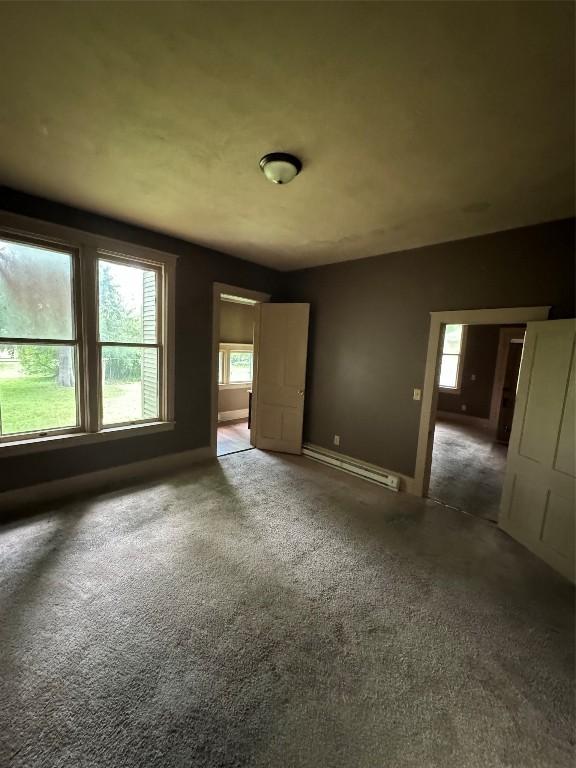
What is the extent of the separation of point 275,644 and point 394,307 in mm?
3174

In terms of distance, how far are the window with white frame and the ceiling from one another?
1.97 ft

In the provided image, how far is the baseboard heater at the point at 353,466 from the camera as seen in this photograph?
341 centimetres

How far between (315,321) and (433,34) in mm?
3155

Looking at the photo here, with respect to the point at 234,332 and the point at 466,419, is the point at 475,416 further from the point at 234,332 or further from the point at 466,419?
the point at 234,332

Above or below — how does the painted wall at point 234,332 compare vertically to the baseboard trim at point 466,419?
above

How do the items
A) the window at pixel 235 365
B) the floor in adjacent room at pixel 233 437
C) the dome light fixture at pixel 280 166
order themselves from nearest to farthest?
the dome light fixture at pixel 280 166, the floor in adjacent room at pixel 233 437, the window at pixel 235 365

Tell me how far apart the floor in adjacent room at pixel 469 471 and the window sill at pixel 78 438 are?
3171 millimetres

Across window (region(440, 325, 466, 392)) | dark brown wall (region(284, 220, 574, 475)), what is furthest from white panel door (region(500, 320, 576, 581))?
window (region(440, 325, 466, 392))

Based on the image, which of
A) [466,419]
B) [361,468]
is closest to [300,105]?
[361,468]

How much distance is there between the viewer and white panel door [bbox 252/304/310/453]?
4.17m

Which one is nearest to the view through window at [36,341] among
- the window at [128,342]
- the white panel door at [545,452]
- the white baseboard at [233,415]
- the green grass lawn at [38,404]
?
the green grass lawn at [38,404]

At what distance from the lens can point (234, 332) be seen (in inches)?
233

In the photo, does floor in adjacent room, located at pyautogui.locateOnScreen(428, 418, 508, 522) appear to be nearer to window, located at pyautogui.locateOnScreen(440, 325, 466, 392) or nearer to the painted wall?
window, located at pyautogui.locateOnScreen(440, 325, 466, 392)

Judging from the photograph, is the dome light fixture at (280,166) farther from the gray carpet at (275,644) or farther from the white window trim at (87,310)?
the gray carpet at (275,644)
